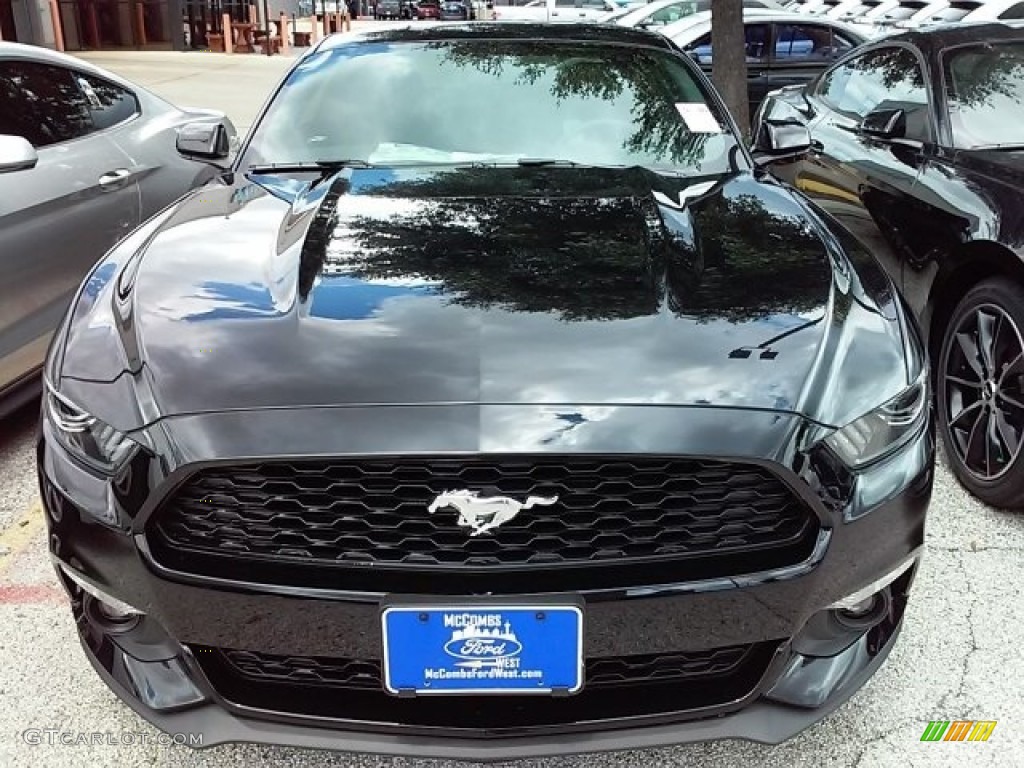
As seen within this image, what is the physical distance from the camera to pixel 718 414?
1.82 m

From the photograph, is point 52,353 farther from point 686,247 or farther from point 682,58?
point 682,58

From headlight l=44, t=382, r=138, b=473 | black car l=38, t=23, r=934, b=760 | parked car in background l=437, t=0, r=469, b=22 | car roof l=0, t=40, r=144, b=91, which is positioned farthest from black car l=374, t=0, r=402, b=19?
headlight l=44, t=382, r=138, b=473

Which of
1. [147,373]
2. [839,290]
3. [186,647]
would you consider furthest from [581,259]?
[186,647]

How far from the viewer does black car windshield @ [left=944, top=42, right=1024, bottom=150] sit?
12.5 feet

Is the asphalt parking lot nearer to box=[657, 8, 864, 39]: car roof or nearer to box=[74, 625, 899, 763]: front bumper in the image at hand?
box=[74, 625, 899, 763]: front bumper

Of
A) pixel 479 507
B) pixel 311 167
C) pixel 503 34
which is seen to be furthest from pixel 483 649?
pixel 503 34

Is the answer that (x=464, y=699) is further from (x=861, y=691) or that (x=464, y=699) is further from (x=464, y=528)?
(x=861, y=691)

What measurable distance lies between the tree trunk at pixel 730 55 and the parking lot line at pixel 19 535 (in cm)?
583

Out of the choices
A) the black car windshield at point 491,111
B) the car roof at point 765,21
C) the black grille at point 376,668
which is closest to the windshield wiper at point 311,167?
the black car windshield at point 491,111

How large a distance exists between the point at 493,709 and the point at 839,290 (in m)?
1.18

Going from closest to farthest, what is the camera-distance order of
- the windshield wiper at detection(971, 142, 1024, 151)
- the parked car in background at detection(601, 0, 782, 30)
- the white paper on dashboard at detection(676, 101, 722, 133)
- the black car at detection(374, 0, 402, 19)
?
the white paper on dashboard at detection(676, 101, 722, 133) < the windshield wiper at detection(971, 142, 1024, 151) < the parked car in background at detection(601, 0, 782, 30) < the black car at detection(374, 0, 402, 19)

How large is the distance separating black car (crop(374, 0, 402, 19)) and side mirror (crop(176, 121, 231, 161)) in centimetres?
4116

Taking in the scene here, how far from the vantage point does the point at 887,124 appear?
13.4 feet

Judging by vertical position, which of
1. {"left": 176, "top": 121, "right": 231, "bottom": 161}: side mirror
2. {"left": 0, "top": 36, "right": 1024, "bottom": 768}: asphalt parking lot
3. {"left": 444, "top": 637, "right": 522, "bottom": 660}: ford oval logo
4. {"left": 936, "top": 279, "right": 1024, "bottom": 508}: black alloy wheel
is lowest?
{"left": 0, "top": 36, "right": 1024, "bottom": 768}: asphalt parking lot
